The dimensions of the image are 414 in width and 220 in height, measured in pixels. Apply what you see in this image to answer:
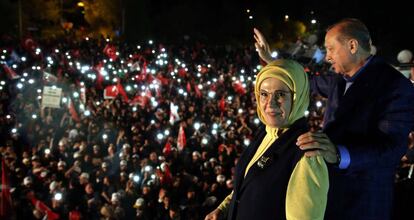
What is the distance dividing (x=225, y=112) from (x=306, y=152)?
1335 cm

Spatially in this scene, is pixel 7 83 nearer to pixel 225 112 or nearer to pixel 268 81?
pixel 225 112

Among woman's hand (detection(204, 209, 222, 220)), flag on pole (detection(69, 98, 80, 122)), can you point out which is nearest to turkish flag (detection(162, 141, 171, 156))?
flag on pole (detection(69, 98, 80, 122))

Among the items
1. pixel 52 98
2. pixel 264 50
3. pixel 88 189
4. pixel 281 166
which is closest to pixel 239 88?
pixel 52 98

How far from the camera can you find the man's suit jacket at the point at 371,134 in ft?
7.06

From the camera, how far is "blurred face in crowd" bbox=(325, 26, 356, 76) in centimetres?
242

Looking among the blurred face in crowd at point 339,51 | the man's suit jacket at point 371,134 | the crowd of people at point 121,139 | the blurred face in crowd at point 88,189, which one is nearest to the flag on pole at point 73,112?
the crowd of people at point 121,139

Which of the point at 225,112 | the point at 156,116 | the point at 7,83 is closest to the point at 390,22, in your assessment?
the point at 225,112

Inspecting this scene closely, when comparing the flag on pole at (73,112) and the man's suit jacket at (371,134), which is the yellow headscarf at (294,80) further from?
the flag on pole at (73,112)

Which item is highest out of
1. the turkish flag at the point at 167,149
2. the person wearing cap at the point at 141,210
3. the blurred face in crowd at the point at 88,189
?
the turkish flag at the point at 167,149

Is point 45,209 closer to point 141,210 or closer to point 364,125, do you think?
point 141,210

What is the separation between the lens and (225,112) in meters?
15.2

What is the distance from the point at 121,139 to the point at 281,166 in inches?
395

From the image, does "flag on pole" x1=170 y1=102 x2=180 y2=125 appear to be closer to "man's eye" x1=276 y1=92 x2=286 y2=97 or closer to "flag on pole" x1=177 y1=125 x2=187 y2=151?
"flag on pole" x1=177 y1=125 x2=187 y2=151

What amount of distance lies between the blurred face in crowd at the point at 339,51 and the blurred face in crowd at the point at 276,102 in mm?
599
